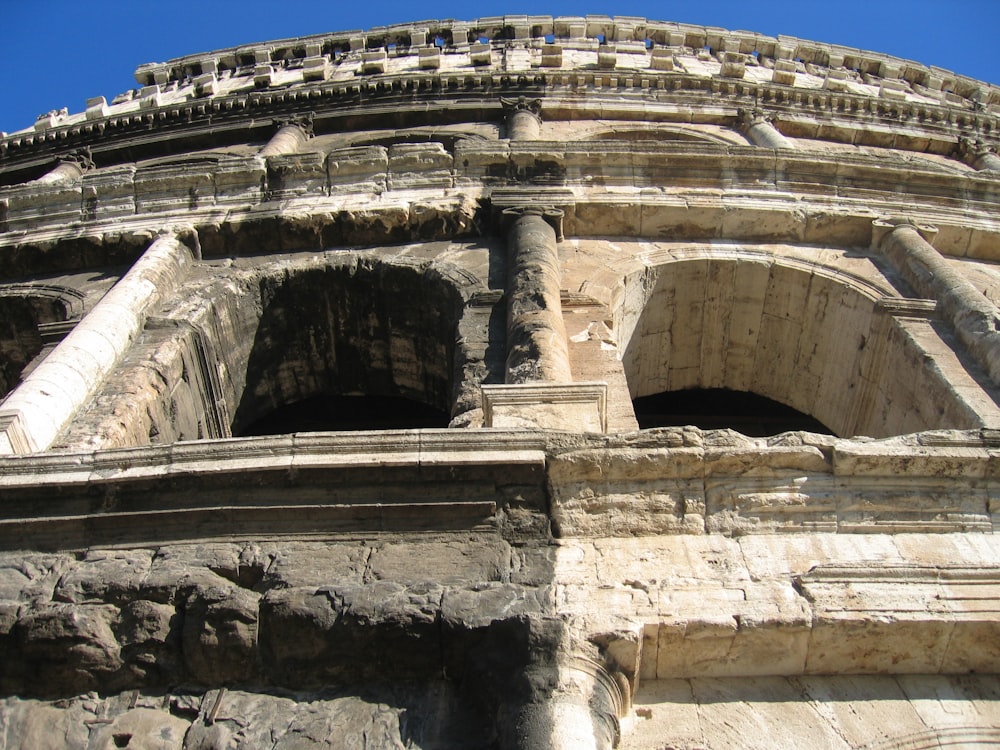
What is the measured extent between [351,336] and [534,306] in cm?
229

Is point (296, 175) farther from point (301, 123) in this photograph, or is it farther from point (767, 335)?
point (301, 123)

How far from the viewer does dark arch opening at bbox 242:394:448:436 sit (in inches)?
339

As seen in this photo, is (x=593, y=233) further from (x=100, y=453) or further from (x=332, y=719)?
(x=332, y=719)

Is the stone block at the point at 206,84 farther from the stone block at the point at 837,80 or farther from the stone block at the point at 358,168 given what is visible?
the stone block at the point at 837,80

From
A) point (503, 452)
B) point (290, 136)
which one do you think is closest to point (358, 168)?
point (503, 452)

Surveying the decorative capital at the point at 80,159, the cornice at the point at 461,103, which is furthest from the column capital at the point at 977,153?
the decorative capital at the point at 80,159

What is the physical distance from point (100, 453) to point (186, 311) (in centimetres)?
317

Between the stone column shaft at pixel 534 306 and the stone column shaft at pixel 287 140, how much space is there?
703cm

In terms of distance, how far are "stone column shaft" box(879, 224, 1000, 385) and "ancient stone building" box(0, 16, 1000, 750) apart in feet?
0.12

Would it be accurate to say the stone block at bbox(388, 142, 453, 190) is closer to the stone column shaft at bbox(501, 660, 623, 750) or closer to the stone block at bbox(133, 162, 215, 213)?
the stone block at bbox(133, 162, 215, 213)

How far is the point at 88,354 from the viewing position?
661cm

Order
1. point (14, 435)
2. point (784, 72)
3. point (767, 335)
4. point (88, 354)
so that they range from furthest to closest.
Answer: point (784, 72), point (767, 335), point (88, 354), point (14, 435)

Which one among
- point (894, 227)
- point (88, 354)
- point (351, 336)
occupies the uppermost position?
point (894, 227)

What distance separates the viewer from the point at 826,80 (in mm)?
19688
